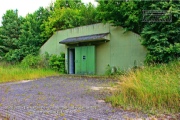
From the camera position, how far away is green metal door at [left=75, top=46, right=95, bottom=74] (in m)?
12.6

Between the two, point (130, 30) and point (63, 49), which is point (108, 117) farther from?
point (63, 49)

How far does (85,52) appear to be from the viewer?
13.0 meters

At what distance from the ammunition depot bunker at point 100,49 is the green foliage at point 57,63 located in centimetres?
32

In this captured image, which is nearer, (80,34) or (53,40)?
(80,34)

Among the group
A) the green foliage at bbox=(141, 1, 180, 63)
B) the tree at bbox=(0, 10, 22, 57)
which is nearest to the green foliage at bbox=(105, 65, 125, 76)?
the green foliage at bbox=(141, 1, 180, 63)

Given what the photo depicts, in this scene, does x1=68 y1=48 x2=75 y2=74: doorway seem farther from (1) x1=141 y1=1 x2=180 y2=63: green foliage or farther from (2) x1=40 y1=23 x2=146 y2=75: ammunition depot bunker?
(1) x1=141 y1=1 x2=180 y2=63: green foliage

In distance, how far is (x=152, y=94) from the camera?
473cm

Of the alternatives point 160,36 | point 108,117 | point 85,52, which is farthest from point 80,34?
point 108,117

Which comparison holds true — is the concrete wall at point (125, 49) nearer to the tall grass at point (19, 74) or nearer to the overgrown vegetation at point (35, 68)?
the overgrown vegetation at point (35, 68)

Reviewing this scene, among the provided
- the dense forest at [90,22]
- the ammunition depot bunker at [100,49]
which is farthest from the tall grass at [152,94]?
the ammunition depot bunker at [100,49]

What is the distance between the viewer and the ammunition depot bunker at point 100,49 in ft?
35.2

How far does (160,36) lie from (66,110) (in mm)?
6046

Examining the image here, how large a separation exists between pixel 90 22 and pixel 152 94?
1179cm

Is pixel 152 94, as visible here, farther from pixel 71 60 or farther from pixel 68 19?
pixel 68 19
